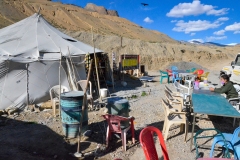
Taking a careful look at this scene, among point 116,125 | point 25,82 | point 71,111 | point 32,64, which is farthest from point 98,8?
point 116,125

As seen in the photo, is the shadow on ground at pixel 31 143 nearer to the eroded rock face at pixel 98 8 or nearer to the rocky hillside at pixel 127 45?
the rocky hillside at pixel 127 45

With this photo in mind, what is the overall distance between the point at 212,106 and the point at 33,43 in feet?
25.5

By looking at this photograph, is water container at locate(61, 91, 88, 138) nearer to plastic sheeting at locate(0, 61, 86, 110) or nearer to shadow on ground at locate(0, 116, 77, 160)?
shadow on ground at locate(0, 116, 77, 160)

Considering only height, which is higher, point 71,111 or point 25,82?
point 25,82

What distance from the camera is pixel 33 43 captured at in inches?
385

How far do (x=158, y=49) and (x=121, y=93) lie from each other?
23484 mm

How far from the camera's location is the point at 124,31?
2594 inches

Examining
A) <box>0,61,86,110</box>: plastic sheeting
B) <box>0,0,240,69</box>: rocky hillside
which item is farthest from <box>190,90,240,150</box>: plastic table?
<box>0,0,240,69</box>: rocky hillside

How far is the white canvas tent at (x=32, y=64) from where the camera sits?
852 cm

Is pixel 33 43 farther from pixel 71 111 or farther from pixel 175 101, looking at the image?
pixel 175 101

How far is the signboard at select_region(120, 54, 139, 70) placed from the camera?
14.4 m

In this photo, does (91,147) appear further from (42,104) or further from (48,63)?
(48,63)

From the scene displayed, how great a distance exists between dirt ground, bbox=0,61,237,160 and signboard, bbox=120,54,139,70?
6.14 m

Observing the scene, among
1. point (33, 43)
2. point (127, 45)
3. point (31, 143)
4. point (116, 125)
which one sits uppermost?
point (127, 45)
